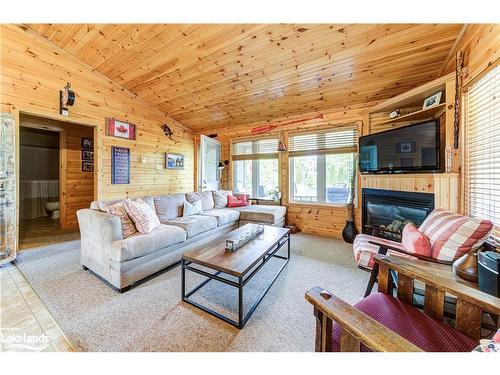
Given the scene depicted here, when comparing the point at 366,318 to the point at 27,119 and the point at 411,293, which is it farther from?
the point at 27,119

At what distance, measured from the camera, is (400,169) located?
267cm

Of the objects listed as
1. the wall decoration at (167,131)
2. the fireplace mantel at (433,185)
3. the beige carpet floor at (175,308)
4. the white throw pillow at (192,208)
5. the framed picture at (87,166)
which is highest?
the wall decoration at (167,131)

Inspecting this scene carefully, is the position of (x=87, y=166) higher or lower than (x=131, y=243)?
higher

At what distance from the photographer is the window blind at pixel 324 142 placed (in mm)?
3637

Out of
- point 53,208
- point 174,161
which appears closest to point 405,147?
point 174,161

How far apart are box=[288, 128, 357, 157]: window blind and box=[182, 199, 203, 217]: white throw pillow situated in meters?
2.19

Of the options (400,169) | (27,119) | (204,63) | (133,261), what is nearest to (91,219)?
(133,261)

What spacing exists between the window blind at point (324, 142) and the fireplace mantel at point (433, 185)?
960 millimetres

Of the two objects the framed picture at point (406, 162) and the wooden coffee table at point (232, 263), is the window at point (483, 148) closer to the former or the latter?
the framed picture at point (406, 162)

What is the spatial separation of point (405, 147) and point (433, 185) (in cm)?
62

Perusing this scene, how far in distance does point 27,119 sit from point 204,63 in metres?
3.35

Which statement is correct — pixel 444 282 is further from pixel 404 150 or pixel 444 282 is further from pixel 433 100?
pixel 433 100

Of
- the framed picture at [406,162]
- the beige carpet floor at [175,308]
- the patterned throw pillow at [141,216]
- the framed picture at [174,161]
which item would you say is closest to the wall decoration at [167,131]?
the framed picture at [174,161]

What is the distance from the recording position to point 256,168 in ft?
15.7
